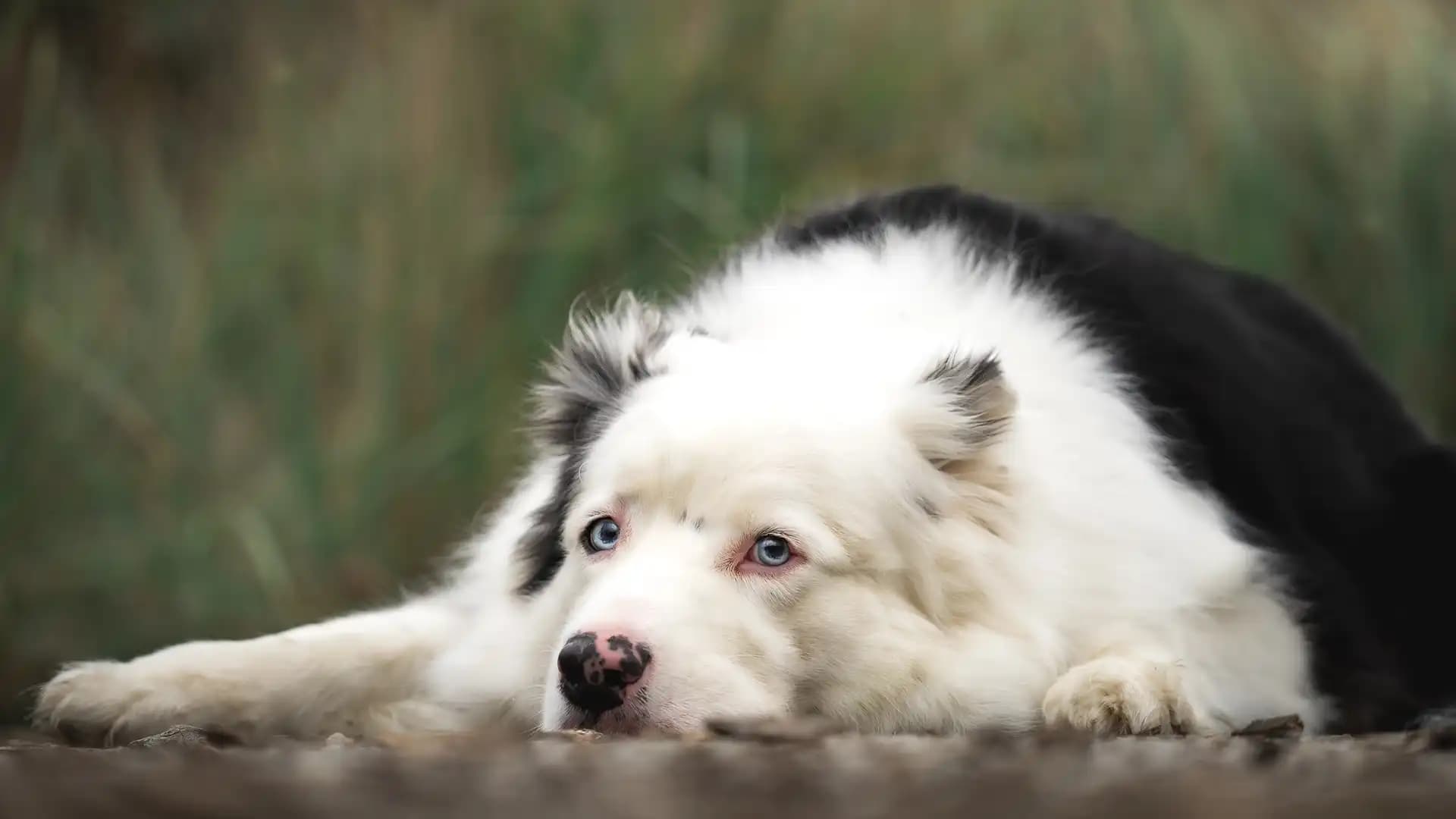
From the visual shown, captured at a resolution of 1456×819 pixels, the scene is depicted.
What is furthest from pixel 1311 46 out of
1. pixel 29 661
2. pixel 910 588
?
pixel 29 661

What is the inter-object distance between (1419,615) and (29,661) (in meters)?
4.18

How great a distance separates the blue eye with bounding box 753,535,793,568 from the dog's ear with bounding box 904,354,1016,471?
0.39m

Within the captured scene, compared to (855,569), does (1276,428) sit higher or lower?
higher

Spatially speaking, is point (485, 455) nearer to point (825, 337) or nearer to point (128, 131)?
point (128, 131)

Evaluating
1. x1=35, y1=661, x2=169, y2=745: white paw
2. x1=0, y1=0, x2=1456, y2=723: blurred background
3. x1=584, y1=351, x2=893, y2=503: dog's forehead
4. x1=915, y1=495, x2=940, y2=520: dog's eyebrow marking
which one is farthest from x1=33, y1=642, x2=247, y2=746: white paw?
x1=0, y1=0, x2=1456, y2=723: blurred background

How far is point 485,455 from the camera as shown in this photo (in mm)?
5820

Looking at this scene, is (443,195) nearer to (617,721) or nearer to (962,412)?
(962,412)

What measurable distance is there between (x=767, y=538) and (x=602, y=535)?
33cm

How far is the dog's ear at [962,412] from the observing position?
308cm

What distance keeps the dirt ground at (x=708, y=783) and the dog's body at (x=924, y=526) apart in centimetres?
77

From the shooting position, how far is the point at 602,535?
3.01m

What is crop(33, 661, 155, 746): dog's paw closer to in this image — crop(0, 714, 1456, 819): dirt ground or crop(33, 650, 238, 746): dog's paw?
crop(33, 650, 238, 746): dog's paw

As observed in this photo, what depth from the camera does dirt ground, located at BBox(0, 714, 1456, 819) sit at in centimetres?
158

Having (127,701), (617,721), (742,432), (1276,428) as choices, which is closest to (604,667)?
(617,721)
